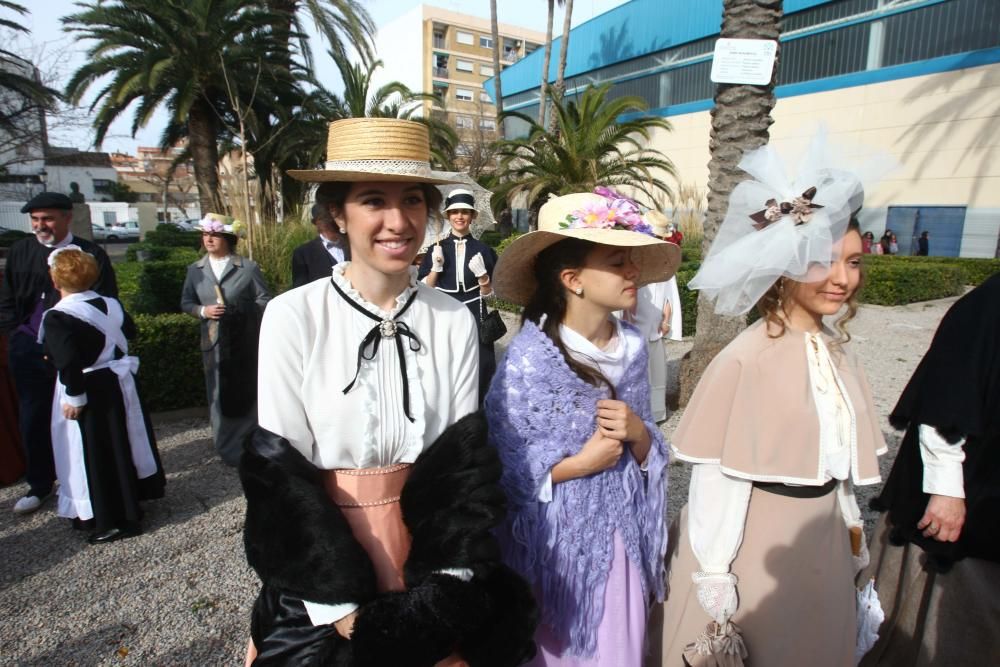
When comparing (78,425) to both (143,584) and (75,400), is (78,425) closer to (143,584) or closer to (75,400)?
(75,400)

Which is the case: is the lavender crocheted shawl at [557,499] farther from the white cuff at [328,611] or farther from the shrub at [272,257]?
the shrub at [272,257]

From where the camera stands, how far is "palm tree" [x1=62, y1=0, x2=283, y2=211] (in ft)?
46.6

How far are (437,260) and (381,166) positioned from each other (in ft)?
12.5

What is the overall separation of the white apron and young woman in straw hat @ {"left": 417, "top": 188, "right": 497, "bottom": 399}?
244 centimetres

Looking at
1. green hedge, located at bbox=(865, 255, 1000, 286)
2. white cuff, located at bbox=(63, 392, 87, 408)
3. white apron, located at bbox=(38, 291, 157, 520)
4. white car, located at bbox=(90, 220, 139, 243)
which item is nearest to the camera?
white cuff, located at bbox=(63, 392, 87, 408)

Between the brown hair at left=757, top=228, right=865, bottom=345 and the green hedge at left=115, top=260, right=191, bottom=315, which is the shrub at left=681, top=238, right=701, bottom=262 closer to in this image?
the green hedge at left=115, top=260, right=191, bottom=315

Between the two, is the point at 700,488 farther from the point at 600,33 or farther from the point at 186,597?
the point at 600,33

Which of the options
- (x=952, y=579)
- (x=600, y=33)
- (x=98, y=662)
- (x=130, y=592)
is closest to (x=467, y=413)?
(x=952, y=579)

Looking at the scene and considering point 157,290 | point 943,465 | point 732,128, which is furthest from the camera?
point 157,290

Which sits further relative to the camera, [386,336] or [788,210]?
[788,210]

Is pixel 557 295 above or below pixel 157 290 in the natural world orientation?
above

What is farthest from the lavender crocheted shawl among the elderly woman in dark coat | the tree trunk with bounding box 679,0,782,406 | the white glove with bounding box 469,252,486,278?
the white glove with bounding box 469,252,486,278

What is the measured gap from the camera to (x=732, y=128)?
5.12 m

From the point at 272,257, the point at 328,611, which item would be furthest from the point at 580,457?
the point at 272,257
